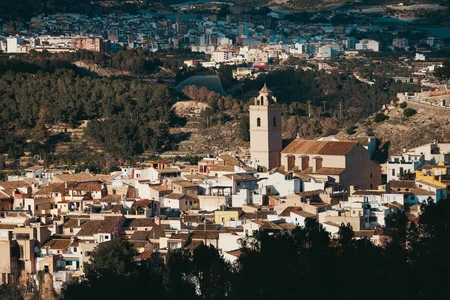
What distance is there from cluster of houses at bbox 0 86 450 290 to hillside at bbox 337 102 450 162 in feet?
4.94

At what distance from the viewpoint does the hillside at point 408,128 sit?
1865 inches

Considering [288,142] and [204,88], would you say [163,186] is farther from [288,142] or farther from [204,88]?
[204,88]

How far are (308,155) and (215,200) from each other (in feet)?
11.9

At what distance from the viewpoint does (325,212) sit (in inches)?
1443

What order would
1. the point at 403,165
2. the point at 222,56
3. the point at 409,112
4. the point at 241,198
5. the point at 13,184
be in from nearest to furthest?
the point at 241,198, the point at 403,165, the point at 13,184, the point at 409,112, the point at 222,56

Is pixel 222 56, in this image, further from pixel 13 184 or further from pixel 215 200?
pixel 215 200

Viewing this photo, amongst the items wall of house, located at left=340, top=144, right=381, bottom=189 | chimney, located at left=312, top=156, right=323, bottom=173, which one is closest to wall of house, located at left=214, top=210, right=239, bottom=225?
wall of house, located at left=340, top=144, right=381, bottom=189

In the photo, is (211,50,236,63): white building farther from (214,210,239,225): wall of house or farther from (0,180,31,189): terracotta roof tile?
(214,210,239,225): wall of house

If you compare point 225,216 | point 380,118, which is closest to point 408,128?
point 380,118

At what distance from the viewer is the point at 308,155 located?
141ft

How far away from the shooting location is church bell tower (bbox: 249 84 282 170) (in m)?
44.2

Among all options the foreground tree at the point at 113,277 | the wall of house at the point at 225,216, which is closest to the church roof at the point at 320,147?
the wall of house at the point at 225,216

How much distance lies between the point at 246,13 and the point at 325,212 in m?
86.6

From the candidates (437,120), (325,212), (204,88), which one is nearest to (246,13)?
(204,88)
